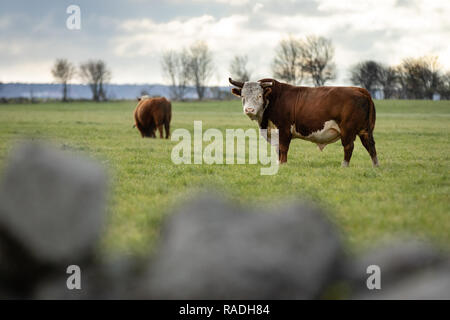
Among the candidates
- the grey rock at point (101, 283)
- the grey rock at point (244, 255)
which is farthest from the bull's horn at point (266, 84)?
the grey rock at point (101, 283)

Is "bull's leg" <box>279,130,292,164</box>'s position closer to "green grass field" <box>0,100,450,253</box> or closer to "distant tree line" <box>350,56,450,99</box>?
"green grass field" <box>0,100,450,253</box>

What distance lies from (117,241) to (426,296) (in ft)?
8.65

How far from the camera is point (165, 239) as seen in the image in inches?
115

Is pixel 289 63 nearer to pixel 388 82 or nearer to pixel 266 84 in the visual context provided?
pixel 388 82

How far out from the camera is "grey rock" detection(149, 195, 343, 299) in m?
2.50

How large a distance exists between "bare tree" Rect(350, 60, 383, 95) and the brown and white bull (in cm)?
9166

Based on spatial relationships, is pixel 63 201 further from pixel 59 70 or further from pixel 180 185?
pixel 59 70

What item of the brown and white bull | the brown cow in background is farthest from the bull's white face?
the brown cow in background

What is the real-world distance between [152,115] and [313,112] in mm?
10673

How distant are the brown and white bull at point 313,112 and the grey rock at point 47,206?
26.4ft

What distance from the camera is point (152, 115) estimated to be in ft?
64.5

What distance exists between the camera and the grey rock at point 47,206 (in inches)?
101

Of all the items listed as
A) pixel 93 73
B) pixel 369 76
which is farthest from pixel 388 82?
pixel 93 73

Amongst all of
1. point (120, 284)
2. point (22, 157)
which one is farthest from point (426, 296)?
point (22, 157)
